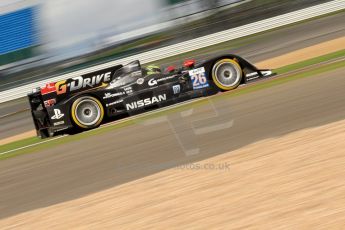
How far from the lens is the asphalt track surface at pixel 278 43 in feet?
50.4

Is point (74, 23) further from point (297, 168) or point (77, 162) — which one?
point (297, 168)

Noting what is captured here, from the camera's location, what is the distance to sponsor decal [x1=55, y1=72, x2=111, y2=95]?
9.73 meters

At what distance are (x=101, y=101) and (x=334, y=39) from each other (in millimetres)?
8890

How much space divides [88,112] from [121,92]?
66 centimetres

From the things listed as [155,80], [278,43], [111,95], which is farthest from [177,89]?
[278,43]

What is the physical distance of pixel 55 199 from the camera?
5.76 m

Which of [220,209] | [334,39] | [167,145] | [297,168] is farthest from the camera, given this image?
[334,39]

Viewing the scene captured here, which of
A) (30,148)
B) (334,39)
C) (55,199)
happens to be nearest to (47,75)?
(334,39)

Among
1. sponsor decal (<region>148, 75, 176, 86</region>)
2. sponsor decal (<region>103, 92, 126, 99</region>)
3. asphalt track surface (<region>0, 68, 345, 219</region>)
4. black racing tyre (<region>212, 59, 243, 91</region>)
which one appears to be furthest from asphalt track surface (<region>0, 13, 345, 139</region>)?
asphalt track surface (<region>0, 68, 345, 219</region>)

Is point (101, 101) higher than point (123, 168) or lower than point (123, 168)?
higher

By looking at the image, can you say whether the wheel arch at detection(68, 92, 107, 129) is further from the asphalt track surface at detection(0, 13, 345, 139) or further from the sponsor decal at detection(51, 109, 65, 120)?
the asphalt track surface at detection(0, 13, 345, 139)

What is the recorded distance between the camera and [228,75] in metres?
9.88

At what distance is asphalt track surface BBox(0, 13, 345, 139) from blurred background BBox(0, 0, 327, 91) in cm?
173

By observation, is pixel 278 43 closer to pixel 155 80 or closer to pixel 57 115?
pixel 155 80
